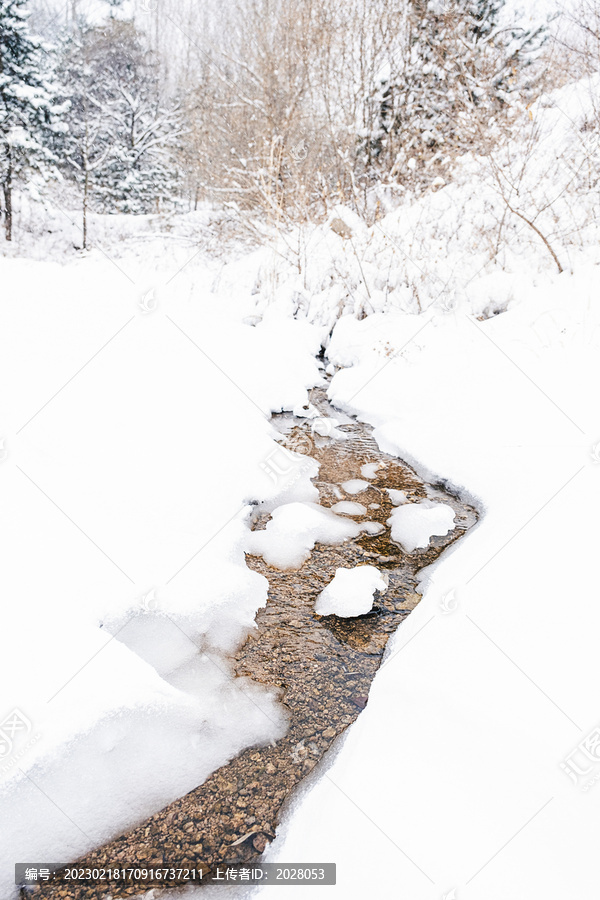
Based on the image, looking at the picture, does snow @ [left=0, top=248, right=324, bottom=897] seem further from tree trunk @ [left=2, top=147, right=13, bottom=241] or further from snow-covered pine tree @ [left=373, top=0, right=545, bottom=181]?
tree trunk @ [left=2, top=147, right=13, bottom=241]

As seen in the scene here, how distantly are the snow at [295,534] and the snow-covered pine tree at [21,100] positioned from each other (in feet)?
40.3

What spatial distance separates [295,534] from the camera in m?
2.33

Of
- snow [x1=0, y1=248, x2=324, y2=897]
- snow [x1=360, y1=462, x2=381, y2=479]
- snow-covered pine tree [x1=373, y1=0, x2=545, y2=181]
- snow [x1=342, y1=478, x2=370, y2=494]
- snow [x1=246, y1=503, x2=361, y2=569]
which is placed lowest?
snow [x1=0, y1=248, x2=324, y2=897]

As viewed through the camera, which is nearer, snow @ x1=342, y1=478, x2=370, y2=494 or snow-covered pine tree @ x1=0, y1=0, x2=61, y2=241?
snow @ x1=342, y1=478, x2=370, y2=494

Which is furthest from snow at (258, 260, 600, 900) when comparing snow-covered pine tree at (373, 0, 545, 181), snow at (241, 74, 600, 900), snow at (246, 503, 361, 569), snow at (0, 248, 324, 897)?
Result: snow-covered pine tree at (373, 0, 545, 181)

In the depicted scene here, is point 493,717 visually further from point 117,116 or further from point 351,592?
point 117,116

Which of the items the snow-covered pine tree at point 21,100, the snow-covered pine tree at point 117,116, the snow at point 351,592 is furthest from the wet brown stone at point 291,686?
the snow-covered pine tree at point 117,116

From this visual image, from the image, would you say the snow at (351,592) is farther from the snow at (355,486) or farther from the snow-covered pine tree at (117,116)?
the snow-covered pine tree at (117,116)

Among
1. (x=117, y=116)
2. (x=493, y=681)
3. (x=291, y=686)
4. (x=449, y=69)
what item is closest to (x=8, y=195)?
(x=117, y=116)

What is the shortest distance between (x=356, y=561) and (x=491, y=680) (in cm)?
94

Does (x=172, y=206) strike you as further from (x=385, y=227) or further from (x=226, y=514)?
(x=226, y=514)

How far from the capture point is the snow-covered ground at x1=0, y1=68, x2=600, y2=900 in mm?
1071

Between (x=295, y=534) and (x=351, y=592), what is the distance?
0.46m

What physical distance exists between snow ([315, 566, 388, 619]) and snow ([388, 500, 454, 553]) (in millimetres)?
343
